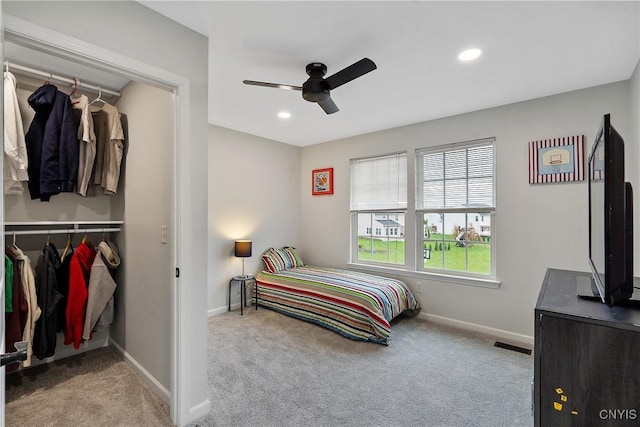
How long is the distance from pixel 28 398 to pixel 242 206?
287cm

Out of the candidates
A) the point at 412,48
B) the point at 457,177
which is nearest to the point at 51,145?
the point at 412,48

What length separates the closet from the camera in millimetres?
2172

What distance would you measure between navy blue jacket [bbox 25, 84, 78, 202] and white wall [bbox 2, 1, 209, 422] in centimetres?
115

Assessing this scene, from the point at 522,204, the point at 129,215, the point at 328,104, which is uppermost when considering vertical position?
the point at 328,104

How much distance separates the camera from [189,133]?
192 centimetres

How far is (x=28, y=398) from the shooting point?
7.09ft

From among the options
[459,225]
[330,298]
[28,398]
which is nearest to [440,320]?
[459,225]

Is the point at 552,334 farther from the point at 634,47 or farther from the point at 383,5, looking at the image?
the point at 634,47

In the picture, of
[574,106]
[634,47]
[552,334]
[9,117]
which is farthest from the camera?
[574,106]

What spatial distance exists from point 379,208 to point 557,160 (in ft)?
6.87

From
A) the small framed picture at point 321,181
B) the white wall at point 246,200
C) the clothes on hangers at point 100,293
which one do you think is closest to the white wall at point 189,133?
the clothes on hangers at point 100,293

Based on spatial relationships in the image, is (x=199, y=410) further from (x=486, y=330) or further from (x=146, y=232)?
(x=486, y=330)

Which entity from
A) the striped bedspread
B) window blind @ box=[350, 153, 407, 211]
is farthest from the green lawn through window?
window blind @ box=[350, 153, 407, 211]

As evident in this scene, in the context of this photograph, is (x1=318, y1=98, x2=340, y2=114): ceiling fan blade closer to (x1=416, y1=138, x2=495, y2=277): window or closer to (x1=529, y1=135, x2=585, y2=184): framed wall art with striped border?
(x1=416, y1=138, x2=495, y2=277): window
